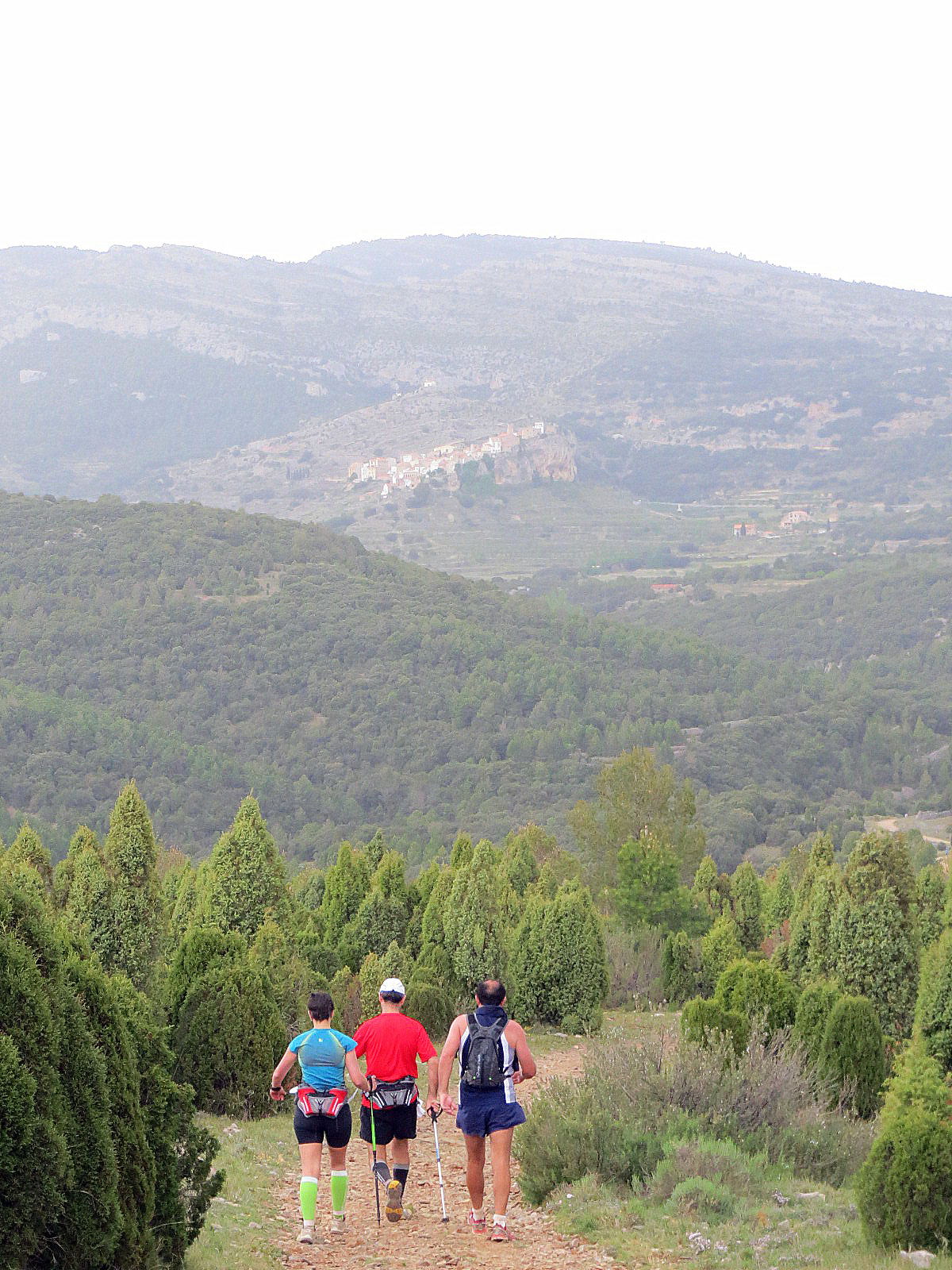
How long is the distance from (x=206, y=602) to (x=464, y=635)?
1630 centimetres

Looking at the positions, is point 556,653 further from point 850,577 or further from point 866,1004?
point 866,1004

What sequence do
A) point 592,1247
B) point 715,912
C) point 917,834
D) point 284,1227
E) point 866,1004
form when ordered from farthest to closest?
point 917,834
point 715,912
point 866,1004
point 284,1227
point 592,1247

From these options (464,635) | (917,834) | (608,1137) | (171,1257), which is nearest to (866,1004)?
(608,1137)

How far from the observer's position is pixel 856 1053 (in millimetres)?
8891

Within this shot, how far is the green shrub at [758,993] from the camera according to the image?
9.84m

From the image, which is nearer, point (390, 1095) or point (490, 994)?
point (490, 994)

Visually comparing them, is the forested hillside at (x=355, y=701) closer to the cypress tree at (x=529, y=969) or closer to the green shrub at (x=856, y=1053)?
the cypress tree at (x=529, y=969)

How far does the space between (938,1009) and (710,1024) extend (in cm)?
163

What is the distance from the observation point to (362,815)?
60.0 meters

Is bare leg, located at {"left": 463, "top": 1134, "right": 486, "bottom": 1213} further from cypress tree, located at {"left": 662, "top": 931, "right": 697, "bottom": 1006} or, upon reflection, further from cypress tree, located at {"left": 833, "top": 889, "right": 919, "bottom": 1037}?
cypress tree, located at {"left": 662, "top": 931, "right": 697, "bottom": 1006}

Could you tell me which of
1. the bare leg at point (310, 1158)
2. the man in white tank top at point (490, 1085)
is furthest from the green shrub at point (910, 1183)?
the bare leg at point (310, 1158)

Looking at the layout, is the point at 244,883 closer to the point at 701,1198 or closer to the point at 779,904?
the point at 701,1198

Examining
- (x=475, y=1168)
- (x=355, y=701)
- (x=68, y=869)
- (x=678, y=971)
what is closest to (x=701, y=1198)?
(x=475, y=1168)

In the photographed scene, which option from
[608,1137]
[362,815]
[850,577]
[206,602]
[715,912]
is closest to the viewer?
[608,1137]
